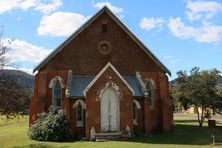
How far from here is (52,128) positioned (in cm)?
3142

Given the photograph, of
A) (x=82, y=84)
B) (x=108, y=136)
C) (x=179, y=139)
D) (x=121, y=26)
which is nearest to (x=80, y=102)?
(x=82, y=84)

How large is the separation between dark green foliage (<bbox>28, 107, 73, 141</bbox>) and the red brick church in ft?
4.35

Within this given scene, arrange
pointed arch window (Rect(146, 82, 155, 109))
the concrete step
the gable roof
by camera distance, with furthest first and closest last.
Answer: pointed arch window (Rect(146, 82, 155, 109)), the gable roof, the concrete step

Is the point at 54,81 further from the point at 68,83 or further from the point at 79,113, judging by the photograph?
the point at 79,113

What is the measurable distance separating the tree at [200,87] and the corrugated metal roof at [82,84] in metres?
8.11

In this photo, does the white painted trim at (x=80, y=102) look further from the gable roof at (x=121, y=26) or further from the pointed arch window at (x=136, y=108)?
the gable roof at (x=121, y=26)

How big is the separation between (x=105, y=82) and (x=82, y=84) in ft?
9.72

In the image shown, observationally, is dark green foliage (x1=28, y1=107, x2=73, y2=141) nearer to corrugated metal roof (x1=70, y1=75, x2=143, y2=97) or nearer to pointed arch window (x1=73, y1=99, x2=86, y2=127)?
pointed arch window (x1=73, y1=99, x2=86, y2=127)

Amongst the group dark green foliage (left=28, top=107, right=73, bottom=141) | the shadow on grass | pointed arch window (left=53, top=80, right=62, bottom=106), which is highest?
pointed arch window (left=53, top=80, right=62, bottom=106)

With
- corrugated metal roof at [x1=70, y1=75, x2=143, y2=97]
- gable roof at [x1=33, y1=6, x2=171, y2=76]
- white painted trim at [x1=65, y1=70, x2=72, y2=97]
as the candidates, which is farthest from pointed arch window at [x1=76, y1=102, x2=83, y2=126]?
gable roof at [x1=33, y1=6, x2=171, y2=76]

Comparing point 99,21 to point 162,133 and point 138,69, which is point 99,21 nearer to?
point 138,69

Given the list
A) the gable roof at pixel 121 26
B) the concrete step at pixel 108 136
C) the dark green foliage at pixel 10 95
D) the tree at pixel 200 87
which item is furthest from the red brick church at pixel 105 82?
the dark green foliage at pixel 10 95

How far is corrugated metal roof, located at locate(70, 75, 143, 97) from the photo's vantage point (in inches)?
1346

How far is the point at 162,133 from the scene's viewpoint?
3528 centimetres
